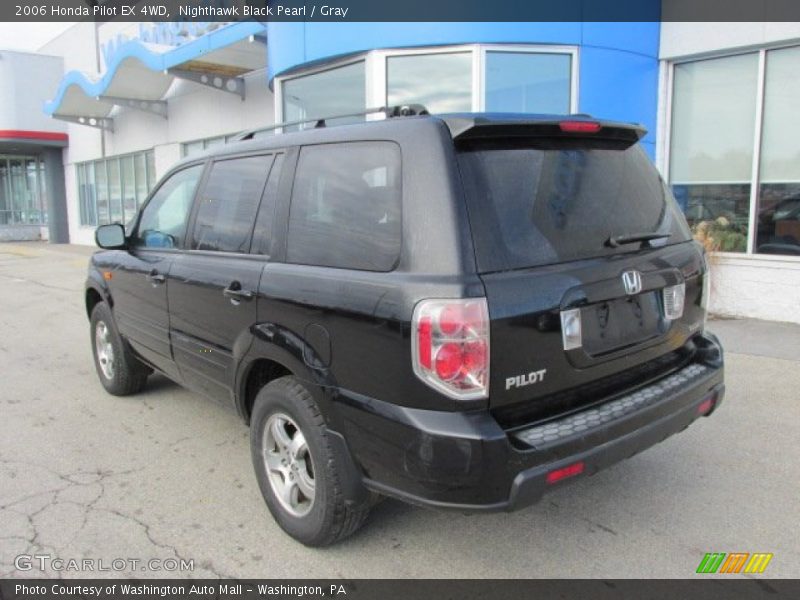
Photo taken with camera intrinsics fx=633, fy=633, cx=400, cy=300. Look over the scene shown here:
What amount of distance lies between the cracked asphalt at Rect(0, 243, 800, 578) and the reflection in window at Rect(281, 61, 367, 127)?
5.57 meters

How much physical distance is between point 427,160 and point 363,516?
1.58 meters

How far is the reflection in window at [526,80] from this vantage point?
8.09 metres

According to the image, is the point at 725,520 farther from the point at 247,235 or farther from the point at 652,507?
the point at 247,235

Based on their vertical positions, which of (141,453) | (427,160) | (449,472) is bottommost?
(141,453)

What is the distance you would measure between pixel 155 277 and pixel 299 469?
183 cm

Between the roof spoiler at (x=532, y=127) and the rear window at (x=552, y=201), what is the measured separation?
1.5 inches

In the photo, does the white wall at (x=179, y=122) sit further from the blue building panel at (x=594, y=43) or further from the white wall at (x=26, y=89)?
the blue building panel at (x=594, y=43)

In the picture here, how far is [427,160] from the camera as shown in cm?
246

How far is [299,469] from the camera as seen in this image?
2.96m

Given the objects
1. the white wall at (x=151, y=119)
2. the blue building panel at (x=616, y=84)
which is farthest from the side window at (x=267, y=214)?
the white wall at (x=151, y=119)

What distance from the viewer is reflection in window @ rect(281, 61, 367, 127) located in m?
9.01

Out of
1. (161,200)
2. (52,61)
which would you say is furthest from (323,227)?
(52,61)

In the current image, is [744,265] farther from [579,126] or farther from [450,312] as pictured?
[450,312]
